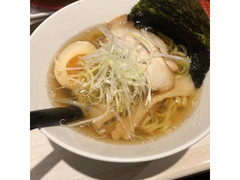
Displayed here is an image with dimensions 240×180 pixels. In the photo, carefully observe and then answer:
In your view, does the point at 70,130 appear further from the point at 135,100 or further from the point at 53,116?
the point at 135,100

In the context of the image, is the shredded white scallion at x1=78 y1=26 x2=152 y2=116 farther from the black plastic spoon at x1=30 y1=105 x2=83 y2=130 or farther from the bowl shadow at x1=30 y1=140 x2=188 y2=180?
the bowl shadow at x1=30 y1=140 x2=188 y2=180

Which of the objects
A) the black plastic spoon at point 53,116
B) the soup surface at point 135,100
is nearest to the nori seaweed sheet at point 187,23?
the soup surface at point 135,100

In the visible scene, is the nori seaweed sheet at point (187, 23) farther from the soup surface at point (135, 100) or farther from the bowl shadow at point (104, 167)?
the bowl shadow at point (104, 167)

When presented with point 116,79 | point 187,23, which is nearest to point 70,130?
point 116,79

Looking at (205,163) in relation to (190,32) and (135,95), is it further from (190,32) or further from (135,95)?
(190,32)

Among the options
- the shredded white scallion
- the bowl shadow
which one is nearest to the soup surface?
the shredded white scallion

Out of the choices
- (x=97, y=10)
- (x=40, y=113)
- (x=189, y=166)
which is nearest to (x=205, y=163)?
(x=189, y=166)
